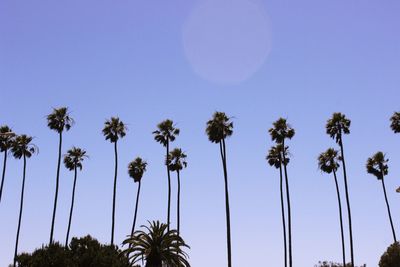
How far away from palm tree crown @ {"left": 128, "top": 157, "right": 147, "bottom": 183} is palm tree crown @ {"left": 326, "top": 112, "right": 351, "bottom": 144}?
29.8 meters

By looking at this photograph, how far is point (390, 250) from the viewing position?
54.0 m

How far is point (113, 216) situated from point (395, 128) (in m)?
39.8

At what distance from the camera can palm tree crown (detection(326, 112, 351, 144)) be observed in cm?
6406

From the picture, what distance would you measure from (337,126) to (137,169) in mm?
31741

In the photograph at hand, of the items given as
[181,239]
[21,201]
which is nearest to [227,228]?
[181,239]

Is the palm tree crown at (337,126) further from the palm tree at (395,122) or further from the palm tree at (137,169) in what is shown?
the palm tree at (137,169)

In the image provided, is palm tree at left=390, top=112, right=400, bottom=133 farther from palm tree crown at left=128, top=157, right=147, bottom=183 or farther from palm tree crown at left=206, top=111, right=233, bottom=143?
palm tree crown at left=128, top=157, right=147, bottom=183

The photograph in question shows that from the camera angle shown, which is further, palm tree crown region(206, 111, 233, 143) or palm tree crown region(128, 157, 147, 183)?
palm tree crown region(128, 157, 147, 183)

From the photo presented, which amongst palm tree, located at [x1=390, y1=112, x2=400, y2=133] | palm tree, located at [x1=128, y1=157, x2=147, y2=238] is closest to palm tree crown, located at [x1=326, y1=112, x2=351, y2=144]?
palm tree, located at [x1=390, y1=112, x2=400, y2=133]

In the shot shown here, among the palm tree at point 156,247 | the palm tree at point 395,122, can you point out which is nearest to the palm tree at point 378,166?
the palm tree at point 395,122

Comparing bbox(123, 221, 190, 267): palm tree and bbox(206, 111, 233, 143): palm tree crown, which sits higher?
bbox(206, 111, 233, 143): palm tree crown

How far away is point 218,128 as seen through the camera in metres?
58.3

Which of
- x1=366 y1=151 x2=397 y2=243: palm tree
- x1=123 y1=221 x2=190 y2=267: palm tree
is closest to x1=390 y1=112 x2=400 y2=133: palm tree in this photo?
x1=366 y1=151 x2=397 y2=243: palm tree

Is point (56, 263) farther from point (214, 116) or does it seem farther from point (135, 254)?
point (214, 116)
